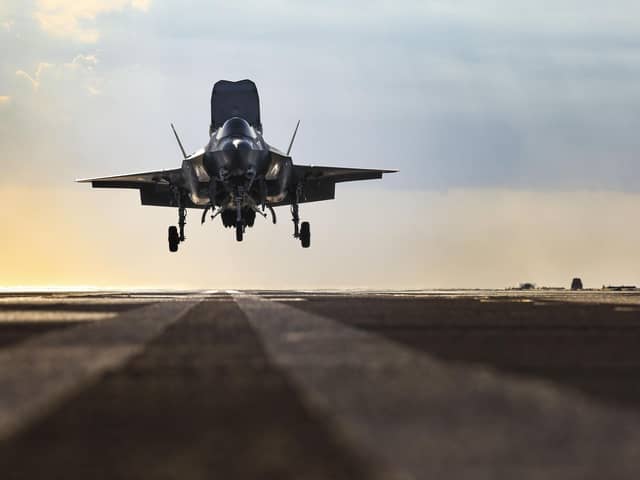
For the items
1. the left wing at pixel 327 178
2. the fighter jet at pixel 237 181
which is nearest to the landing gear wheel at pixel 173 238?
the fighter jet at pixel 237 181

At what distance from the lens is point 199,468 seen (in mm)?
3924

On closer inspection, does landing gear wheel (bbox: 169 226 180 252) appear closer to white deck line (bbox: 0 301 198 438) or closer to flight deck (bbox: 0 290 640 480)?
white deck line (bbox: 0 301 198 438)

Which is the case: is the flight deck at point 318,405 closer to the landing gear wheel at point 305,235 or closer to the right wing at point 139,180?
the right wing at point 139,180

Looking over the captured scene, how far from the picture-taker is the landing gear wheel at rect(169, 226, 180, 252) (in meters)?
44.4

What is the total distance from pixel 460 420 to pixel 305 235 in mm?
39943

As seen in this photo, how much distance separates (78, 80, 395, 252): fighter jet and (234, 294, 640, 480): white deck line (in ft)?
87.8

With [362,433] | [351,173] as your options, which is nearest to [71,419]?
[362,433]

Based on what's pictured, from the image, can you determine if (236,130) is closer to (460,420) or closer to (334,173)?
(334,173)

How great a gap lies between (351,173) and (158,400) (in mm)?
41138

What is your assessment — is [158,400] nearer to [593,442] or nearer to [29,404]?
[29,404]

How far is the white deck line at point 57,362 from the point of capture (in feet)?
18.9

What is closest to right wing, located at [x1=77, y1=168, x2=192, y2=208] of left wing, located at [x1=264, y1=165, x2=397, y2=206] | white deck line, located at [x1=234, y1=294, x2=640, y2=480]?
left wing, located at [x1=264, y1=165, x2=397, y2=206]

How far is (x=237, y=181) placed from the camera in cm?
3544

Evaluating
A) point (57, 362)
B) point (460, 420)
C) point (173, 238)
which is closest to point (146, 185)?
point (173, 238)
